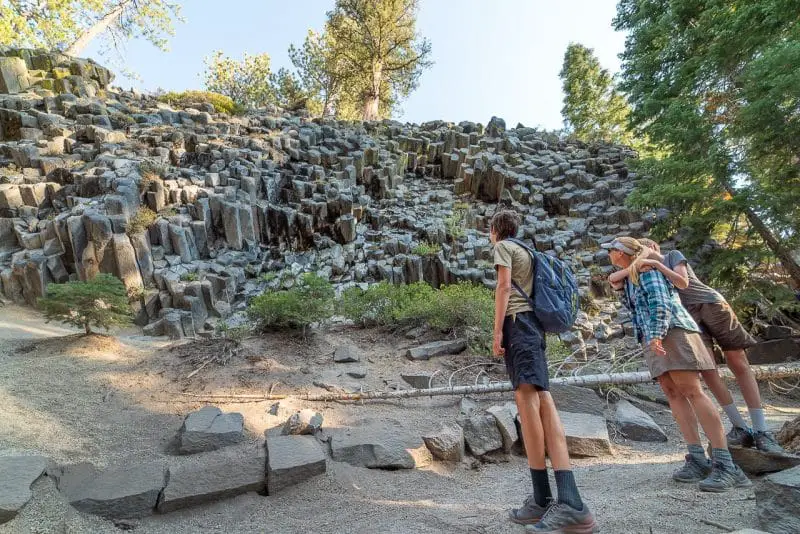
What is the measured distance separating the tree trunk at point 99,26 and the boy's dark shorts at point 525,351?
29850 millimetres

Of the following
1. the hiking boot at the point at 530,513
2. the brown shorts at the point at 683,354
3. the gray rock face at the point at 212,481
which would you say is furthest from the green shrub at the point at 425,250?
the hiking boot at the point at 530,513

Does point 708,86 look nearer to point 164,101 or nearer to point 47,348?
point 47,348

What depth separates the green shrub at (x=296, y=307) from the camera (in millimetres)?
6742

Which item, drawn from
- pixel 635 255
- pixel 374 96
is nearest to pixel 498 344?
pixel 635 255

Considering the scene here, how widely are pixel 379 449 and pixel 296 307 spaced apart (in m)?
3.41

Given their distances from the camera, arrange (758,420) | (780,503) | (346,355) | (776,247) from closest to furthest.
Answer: (780,503), (758,420), (346,355), (776,247)

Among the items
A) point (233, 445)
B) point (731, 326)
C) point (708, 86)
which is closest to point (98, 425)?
point (233, 445)

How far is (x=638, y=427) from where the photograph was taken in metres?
4.73

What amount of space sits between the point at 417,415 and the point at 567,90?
27.6 meters

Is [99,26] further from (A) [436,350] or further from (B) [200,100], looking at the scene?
(A) [436,350]

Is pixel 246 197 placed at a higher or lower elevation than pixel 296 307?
higher

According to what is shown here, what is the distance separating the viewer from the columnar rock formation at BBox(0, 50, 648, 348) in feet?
32.0

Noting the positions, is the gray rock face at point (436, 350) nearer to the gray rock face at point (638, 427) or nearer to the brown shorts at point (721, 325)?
the gray rock face at point (638, 427)

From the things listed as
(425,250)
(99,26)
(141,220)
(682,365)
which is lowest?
(682,365)
